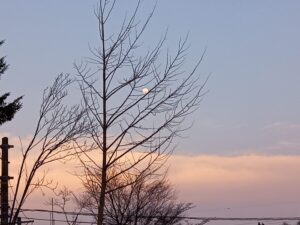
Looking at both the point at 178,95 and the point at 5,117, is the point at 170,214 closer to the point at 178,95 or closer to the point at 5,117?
the point at 5,117

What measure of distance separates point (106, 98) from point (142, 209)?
1001 inches

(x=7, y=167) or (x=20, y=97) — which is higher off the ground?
(x=20, y=97)

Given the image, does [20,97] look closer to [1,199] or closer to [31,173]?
[1,199]

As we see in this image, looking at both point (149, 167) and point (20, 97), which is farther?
point (20, 97)

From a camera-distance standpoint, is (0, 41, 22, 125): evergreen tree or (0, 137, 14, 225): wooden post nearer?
(0, 137, 14, 225): wooden post

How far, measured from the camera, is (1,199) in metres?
12.9

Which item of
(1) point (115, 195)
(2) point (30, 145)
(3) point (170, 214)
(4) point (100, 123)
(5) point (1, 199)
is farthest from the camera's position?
(3) point (170, 214)

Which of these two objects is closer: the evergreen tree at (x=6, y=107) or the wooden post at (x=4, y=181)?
the wooden post at (x=4, y=181)

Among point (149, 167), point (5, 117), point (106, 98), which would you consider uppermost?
point (5, 117)

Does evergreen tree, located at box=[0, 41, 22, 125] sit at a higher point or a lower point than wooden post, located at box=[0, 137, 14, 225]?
higher

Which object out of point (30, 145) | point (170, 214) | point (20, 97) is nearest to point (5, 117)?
point (20, 97)

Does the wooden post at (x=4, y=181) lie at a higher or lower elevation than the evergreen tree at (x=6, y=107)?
lower

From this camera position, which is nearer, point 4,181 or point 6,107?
A: point 4,181

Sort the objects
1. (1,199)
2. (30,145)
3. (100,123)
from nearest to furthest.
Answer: (100,123) → (30,145) → (1,199)
